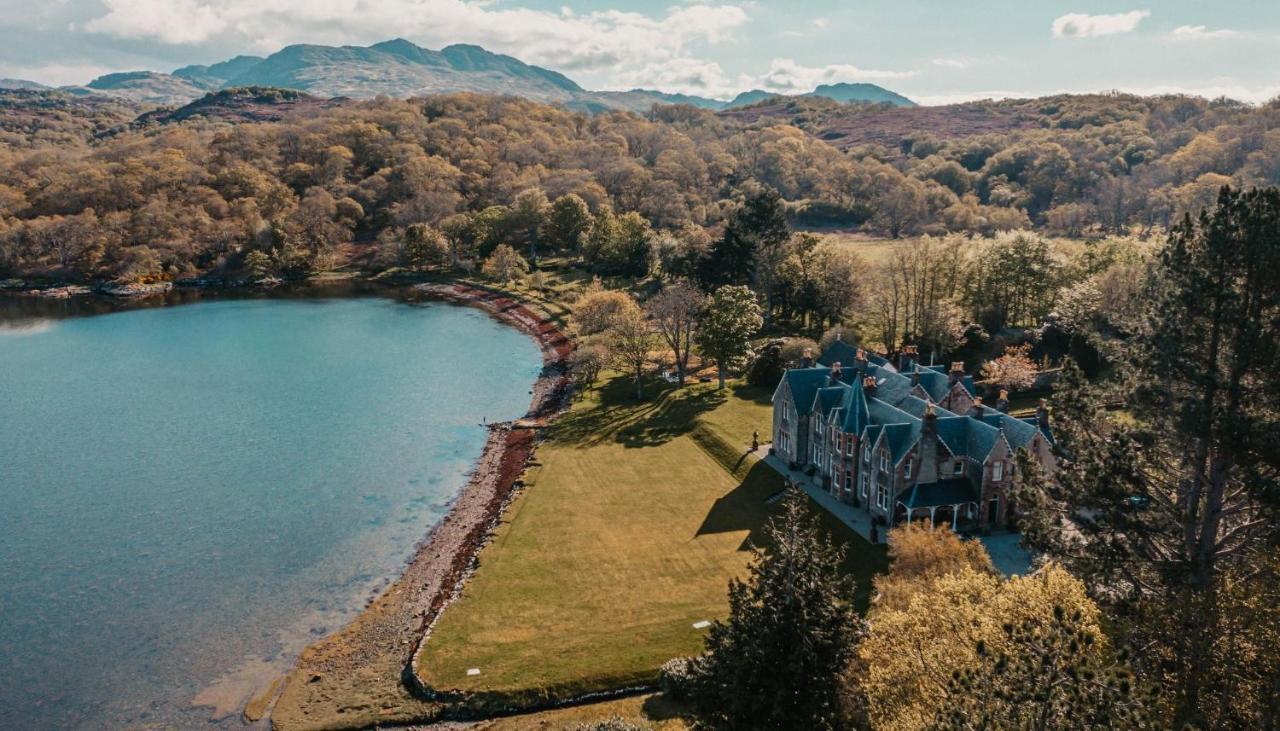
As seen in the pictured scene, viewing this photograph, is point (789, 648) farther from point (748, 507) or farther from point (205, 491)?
point (205, 491)

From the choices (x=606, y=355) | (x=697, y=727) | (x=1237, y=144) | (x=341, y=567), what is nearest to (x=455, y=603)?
(x=341, y=567)

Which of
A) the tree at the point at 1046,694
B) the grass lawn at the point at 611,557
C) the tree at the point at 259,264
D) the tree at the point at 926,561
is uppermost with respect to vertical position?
the tree at the point at 1046,694

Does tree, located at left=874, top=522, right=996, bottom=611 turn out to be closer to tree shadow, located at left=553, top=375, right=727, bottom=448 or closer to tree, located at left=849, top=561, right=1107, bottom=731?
tree, located at left=849, top=561, right=1107, bottom=731

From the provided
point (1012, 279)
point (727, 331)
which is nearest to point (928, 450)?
point (727, 331)

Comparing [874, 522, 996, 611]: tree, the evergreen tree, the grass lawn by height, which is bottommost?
the grass lawn

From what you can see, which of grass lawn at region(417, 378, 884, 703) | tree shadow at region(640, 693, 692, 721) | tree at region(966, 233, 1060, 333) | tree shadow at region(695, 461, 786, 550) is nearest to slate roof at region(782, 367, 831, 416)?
tree shadow at region(695, 461, 786, 550)

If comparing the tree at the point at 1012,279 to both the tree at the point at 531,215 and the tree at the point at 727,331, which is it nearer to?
the tree at the point at 727,331

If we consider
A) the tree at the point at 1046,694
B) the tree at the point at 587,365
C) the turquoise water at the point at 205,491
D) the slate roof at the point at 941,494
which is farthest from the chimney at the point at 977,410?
the tree at the point at 587,365
